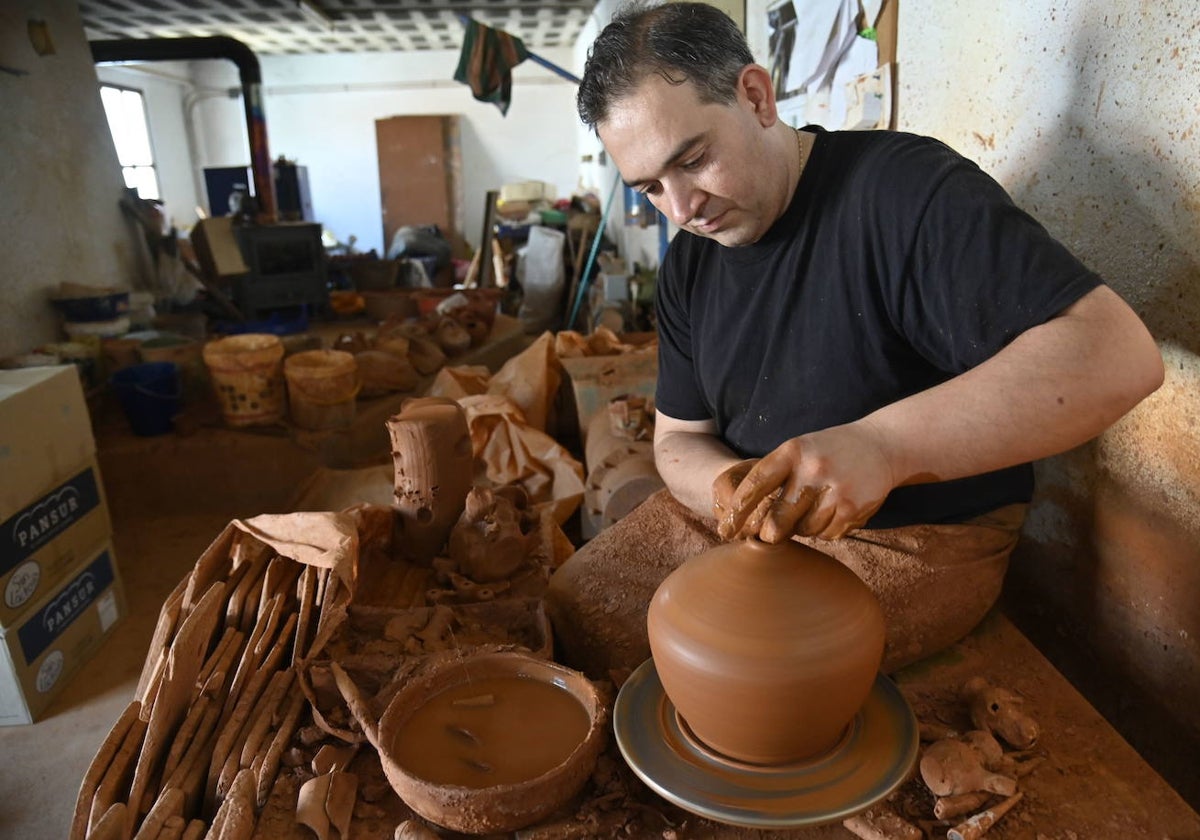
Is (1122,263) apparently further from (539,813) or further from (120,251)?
(120,251)

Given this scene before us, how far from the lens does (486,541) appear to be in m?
2.56

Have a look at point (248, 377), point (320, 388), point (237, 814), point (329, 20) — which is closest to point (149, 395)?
point (248, 377)

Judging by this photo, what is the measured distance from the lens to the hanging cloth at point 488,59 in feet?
21.3

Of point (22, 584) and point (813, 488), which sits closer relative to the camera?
point (813, 488)

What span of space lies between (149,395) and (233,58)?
4.66 m

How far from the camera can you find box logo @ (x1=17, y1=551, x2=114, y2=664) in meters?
3.02

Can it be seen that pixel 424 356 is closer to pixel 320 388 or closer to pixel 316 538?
pixel 320 388

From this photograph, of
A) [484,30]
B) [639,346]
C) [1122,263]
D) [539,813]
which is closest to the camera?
[539,813]

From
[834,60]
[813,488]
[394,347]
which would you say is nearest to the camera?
[813,488]

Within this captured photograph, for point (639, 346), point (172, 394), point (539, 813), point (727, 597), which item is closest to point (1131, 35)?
point (727, 597)

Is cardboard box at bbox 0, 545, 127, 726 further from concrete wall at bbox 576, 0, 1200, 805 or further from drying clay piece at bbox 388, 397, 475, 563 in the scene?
concrete wall at bbox 576, 0, 1200, 805

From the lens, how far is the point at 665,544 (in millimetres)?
2037

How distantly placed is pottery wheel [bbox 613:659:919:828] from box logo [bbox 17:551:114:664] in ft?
8.67

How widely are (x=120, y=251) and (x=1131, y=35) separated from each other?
306 inches
